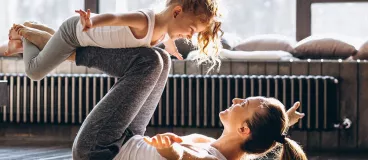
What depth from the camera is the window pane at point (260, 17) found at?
4.89 metres

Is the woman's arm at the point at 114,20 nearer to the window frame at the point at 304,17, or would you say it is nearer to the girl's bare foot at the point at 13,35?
the girl's bare foot at the point at 13,35

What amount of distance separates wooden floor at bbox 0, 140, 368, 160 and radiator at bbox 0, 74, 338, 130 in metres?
0.26

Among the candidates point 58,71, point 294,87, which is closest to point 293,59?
point 294,87

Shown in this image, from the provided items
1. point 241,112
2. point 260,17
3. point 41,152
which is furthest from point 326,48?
point 241,112

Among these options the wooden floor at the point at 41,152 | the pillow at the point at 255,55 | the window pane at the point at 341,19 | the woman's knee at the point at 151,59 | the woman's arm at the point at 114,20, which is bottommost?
the wooden floor at the point at 41,152

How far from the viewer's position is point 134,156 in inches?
99.1

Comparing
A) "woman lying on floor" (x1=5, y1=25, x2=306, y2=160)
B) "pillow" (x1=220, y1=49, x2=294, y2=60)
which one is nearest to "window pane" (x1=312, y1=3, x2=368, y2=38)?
"pillow" (x1=220, y1=49, x2=294, y2=60)

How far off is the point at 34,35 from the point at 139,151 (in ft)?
2.05

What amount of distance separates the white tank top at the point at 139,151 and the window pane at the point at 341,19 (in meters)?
2.50

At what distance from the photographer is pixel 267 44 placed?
464 centimetres

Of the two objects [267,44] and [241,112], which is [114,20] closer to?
[241,112]

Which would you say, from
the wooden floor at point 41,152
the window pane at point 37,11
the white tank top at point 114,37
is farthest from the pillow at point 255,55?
the white tank top at point 114,37

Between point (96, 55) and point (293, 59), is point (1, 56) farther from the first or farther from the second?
point (96, 55)

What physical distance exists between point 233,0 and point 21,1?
161 cm
